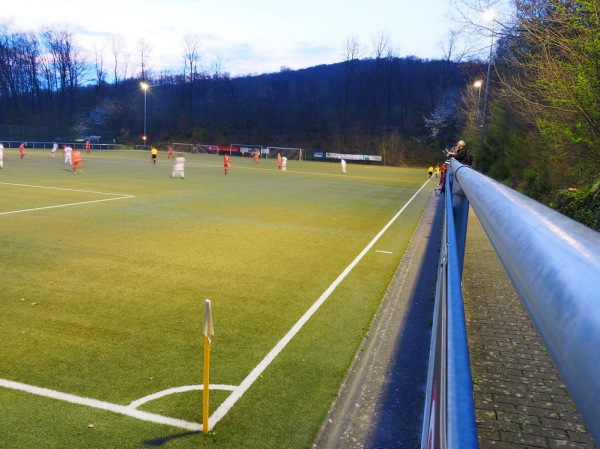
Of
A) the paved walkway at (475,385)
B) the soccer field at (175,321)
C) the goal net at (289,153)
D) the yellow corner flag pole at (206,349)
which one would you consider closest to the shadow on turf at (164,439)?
the soccer field at (175,321)

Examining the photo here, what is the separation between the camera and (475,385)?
17.1 feet

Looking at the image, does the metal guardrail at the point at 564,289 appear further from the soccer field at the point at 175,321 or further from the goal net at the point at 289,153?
the goal net at the point at 289,153

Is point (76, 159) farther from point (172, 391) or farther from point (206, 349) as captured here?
point (206, 349)

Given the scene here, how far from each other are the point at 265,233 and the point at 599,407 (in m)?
12.7

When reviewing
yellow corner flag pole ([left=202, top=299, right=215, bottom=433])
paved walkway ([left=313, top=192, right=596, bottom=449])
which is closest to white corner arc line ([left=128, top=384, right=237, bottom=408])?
yellow corner flag pole ([left=202, top=299, right=215, bottom=433])

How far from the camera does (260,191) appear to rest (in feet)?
77.7

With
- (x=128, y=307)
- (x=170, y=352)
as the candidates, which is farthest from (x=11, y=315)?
(x=170, y=352)

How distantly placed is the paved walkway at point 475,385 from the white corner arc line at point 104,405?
3.91 feet

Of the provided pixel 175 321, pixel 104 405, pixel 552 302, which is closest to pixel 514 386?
pixel 104 405

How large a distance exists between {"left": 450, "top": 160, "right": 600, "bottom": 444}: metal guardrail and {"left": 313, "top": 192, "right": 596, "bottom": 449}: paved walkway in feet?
→ 12.0

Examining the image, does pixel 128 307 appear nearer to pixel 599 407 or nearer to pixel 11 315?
pixel 11 315

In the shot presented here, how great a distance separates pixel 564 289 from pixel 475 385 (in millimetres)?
5100

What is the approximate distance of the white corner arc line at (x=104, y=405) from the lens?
4.28 m

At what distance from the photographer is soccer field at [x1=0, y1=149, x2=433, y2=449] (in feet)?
14.2
